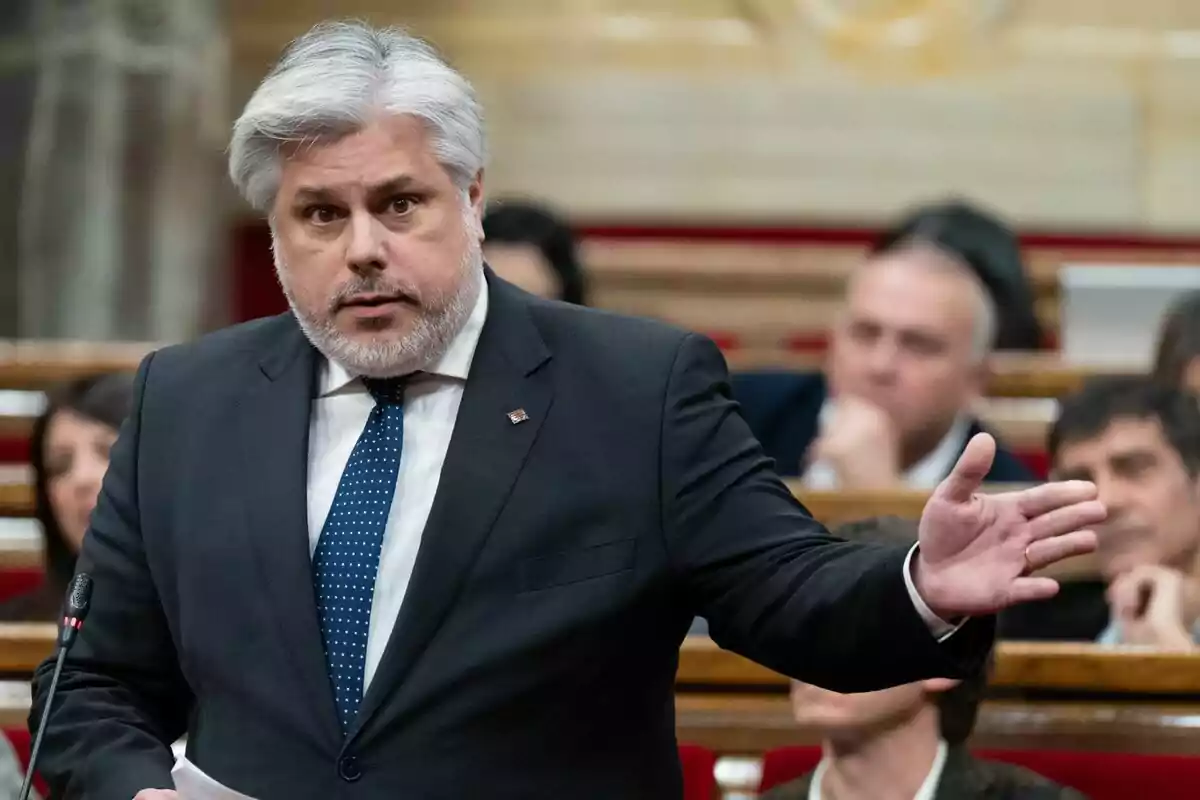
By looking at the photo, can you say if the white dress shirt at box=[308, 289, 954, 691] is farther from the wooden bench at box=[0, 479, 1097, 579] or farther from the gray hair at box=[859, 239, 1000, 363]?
the gray hair at box=[859, 239, 1000, 363]

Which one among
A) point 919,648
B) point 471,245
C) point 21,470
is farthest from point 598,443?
point 21,470

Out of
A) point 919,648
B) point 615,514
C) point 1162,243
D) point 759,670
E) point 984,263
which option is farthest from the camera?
point 1162,243

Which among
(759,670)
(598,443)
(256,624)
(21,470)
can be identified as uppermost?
(598,443)

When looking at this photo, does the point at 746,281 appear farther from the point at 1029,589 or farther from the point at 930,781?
the point at 1029,589

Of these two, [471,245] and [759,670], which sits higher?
[471,245]

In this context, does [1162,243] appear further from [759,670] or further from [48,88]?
[759,670]

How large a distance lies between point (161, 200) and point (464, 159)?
3.13 m

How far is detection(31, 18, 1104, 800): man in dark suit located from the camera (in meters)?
1.35

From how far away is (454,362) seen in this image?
1475 mm

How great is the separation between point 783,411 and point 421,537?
1.77 meters

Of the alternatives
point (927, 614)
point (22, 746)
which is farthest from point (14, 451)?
point (927, 614)

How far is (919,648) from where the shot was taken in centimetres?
127

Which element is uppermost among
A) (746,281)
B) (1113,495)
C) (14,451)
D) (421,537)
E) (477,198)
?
(477,198)

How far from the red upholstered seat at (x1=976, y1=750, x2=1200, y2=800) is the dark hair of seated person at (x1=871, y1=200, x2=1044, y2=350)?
1175mm
